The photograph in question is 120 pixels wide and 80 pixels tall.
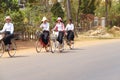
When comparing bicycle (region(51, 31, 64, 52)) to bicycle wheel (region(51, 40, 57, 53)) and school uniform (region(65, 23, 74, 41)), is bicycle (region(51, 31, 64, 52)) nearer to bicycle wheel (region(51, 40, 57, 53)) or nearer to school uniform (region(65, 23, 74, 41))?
bicycle wheel (region(51, 40, 57, 53))

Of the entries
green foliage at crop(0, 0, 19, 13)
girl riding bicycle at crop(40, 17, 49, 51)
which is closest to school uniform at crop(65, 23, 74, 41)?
girl riding bicycle at crop(40, 17, 49, 51)

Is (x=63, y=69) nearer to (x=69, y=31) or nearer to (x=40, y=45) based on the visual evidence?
(x=40, y=45)

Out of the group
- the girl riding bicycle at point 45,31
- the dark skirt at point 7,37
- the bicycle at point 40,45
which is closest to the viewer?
the dark skirt at point 7,37

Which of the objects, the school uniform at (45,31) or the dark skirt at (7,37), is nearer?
the dark skirt at (7,37)

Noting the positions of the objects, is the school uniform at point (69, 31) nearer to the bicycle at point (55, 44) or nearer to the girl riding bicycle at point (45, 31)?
the bicycle at point (55, 44)

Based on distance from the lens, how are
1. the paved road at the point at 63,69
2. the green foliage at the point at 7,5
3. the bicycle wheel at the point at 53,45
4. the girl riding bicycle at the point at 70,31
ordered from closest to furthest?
the paved road at the point at 63,69 < the bicycle wheel at the point at 53,45 < the girl riding bicycle at the point at 70,31 < the green foliage at the point at 7,5

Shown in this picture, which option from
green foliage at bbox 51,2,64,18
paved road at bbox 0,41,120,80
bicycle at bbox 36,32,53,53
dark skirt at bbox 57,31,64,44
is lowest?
paved road at bbox 0,41,120,80

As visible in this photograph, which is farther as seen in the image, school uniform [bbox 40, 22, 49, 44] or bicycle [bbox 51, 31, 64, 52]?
bicycle [bbox 51, 31, 64, 52]

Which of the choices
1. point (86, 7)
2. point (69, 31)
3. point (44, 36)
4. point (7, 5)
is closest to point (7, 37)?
point (44, 36)

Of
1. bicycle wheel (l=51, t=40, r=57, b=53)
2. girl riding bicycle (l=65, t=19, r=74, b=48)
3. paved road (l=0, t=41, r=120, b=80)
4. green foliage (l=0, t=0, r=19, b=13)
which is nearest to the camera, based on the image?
paved road (l=0, t=41, r=120, b=80)

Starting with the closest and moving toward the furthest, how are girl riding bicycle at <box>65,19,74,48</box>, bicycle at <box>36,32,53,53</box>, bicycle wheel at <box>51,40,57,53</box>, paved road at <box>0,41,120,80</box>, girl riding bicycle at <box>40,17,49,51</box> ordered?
paved road at <box>0,41,120,80</box>
girl riding bicycle at <box>40,17,49,51</box>
bicycle at <box>36,32,53,53</box>
bicycle wheel at <box>51,40,57,53</box>
girl riding bicycle at <box>65,19,74,48</box>

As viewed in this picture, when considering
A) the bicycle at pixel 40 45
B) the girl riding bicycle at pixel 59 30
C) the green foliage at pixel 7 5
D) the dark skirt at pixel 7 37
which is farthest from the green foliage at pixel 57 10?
the dark skirt at pixel 7 37

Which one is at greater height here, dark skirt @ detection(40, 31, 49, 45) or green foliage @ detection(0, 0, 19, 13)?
green foliage @ detection(0, 0, 19, 13)

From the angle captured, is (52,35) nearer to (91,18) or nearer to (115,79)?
(115,79)
